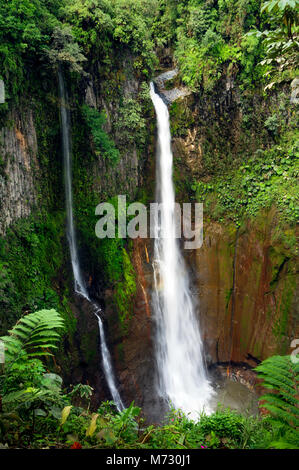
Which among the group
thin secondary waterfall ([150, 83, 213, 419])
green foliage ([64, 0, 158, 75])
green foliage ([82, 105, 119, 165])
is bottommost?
thin secondary waterfall ([150, 83, 213, 419])

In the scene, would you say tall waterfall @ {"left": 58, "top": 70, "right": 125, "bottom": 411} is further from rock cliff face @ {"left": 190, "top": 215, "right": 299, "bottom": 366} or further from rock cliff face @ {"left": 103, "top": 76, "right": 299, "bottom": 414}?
rock cliff face @ {"left": 190, "top": 215, "right": 299, "bottom": 366}

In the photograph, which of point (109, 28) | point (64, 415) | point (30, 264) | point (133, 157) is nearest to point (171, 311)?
point (30, 264)

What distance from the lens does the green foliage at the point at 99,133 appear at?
8.50 meters

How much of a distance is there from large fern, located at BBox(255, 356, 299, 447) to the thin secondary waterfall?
7592mm

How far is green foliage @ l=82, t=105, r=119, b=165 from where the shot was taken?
8.50 meters

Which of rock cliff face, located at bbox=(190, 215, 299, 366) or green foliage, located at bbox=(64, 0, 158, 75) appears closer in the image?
green foliage, located at bbox=(64, 0, 158, 75)

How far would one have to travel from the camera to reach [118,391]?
8.16 metres

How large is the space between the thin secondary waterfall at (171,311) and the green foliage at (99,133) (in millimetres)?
2518

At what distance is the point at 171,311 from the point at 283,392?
26.9 feet

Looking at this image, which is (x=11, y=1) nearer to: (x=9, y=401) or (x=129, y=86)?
(x=129, y=86)

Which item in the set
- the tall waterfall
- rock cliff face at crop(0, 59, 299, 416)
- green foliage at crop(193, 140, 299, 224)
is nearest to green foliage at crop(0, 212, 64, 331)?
rock cliff face at crop(0, 59, 299, 416)

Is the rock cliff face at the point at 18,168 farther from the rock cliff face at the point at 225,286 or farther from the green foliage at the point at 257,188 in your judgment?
the green foliage at the point at 257,188

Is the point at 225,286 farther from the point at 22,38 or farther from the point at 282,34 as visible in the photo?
the point at 22,38

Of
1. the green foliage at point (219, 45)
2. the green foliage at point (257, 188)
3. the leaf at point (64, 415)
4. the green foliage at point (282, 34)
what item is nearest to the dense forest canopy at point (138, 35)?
the green foliage at point (219, 45)
